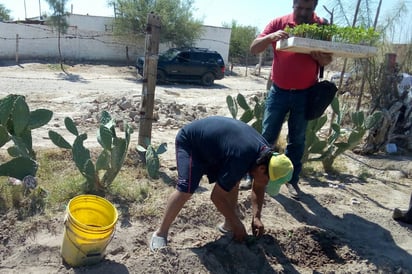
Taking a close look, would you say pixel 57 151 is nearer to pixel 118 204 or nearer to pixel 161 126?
pixel 118 204

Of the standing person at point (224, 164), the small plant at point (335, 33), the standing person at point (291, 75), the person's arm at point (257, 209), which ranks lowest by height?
the person's arm at point (257, 209)

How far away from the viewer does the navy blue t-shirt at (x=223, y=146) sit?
2.63m

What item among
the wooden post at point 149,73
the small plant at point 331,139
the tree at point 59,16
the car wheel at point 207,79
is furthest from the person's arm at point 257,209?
the tree at point 59,16

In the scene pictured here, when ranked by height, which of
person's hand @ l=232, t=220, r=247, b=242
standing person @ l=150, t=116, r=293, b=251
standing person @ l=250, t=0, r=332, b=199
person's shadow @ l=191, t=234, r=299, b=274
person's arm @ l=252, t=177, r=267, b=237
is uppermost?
standing person @ l=250, t=0, r=332, b=199

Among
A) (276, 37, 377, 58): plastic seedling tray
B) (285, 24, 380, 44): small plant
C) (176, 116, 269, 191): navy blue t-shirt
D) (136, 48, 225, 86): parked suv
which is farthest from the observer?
(136, 48, 225, 86): parked suv

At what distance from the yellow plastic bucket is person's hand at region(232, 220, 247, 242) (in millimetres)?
863

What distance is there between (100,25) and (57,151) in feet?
64.2

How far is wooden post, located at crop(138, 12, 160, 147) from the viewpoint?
4348 mm

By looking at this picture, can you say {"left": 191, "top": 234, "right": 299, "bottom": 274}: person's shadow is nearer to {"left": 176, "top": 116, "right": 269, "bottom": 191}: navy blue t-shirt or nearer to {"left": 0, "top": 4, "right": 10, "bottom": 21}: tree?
{"left": 176, "top": 116, "right": 269, "bottom": 191}: navy blue t-shirt

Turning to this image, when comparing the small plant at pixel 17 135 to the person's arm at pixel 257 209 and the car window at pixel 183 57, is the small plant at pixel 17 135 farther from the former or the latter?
the car window at pixel 183 57

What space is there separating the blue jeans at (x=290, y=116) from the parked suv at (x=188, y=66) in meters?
12.7

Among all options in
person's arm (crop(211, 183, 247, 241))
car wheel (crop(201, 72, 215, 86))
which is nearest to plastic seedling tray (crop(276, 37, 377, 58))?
person's arm (crop(211, 183, 247, 241))

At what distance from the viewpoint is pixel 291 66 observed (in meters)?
3.69

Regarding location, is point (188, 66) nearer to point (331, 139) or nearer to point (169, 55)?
point (169, 55)
